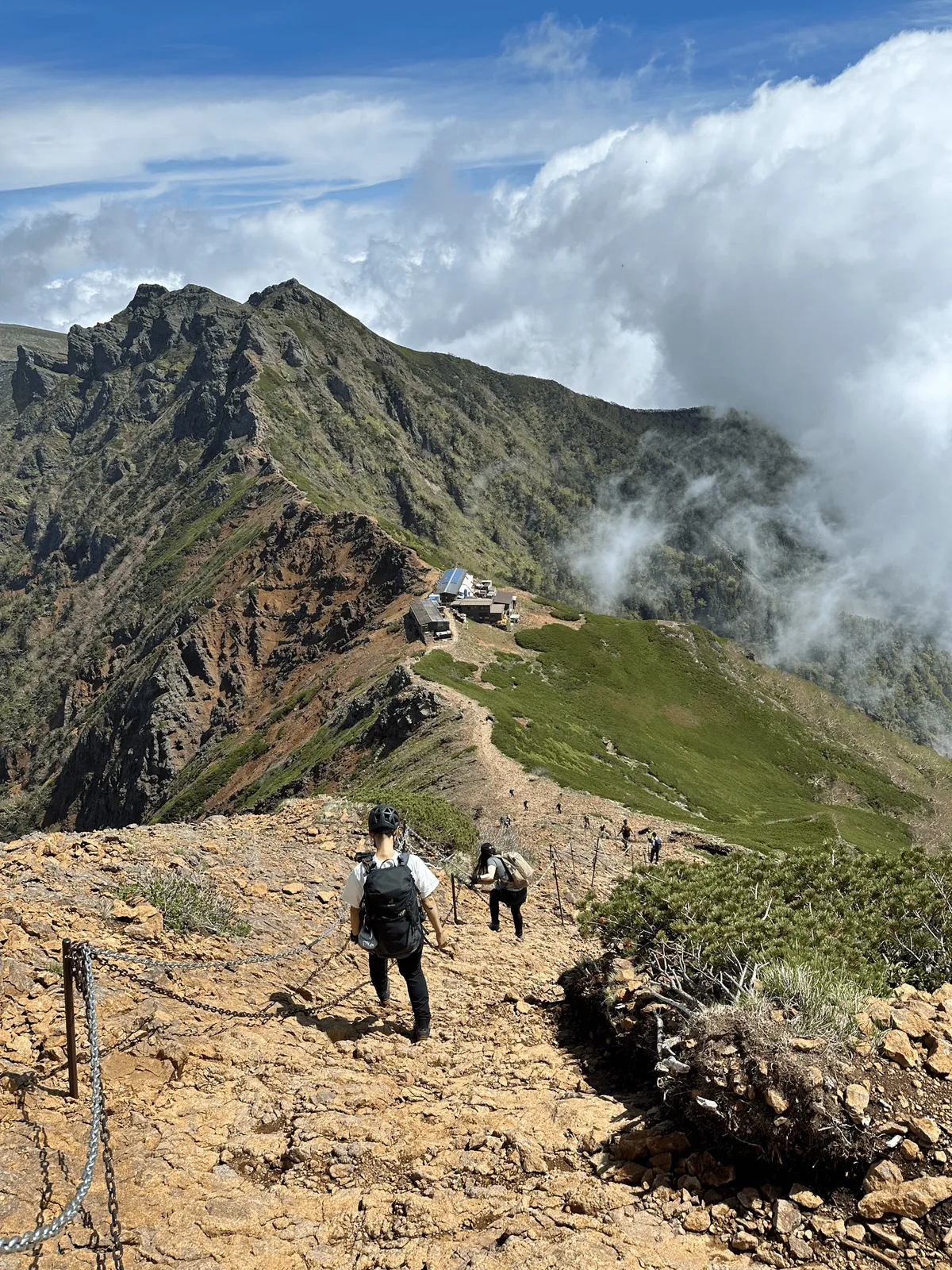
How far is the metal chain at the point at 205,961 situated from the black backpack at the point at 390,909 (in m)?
1.94

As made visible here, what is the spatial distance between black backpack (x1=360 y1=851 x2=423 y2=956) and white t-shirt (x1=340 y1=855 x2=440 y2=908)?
0.10 metres

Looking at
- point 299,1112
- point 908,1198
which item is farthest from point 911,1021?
point 299,1112

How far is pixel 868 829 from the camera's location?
68.5m

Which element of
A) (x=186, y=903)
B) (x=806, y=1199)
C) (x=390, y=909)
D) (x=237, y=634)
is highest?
(x=237, y=634)

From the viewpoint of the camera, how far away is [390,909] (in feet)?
29.6

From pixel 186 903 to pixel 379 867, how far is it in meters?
3.77

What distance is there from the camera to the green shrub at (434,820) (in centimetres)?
1923

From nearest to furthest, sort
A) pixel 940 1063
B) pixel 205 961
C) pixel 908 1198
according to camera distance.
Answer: pixel 908 1198
pixel 940 1063
pixel 205 961

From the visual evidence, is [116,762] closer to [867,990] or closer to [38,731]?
[38,731]

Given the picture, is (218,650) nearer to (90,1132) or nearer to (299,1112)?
(299,1112)

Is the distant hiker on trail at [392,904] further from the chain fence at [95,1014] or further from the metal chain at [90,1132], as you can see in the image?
the metal chain at [90,1132]

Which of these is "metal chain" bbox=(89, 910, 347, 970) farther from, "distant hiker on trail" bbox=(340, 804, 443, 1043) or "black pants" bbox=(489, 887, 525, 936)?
"black pants" bbox=(489, 887, 525, 936)

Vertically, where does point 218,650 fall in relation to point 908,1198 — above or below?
above

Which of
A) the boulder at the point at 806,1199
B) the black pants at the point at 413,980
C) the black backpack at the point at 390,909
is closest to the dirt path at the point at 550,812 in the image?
the black pants at the point at 413,980
